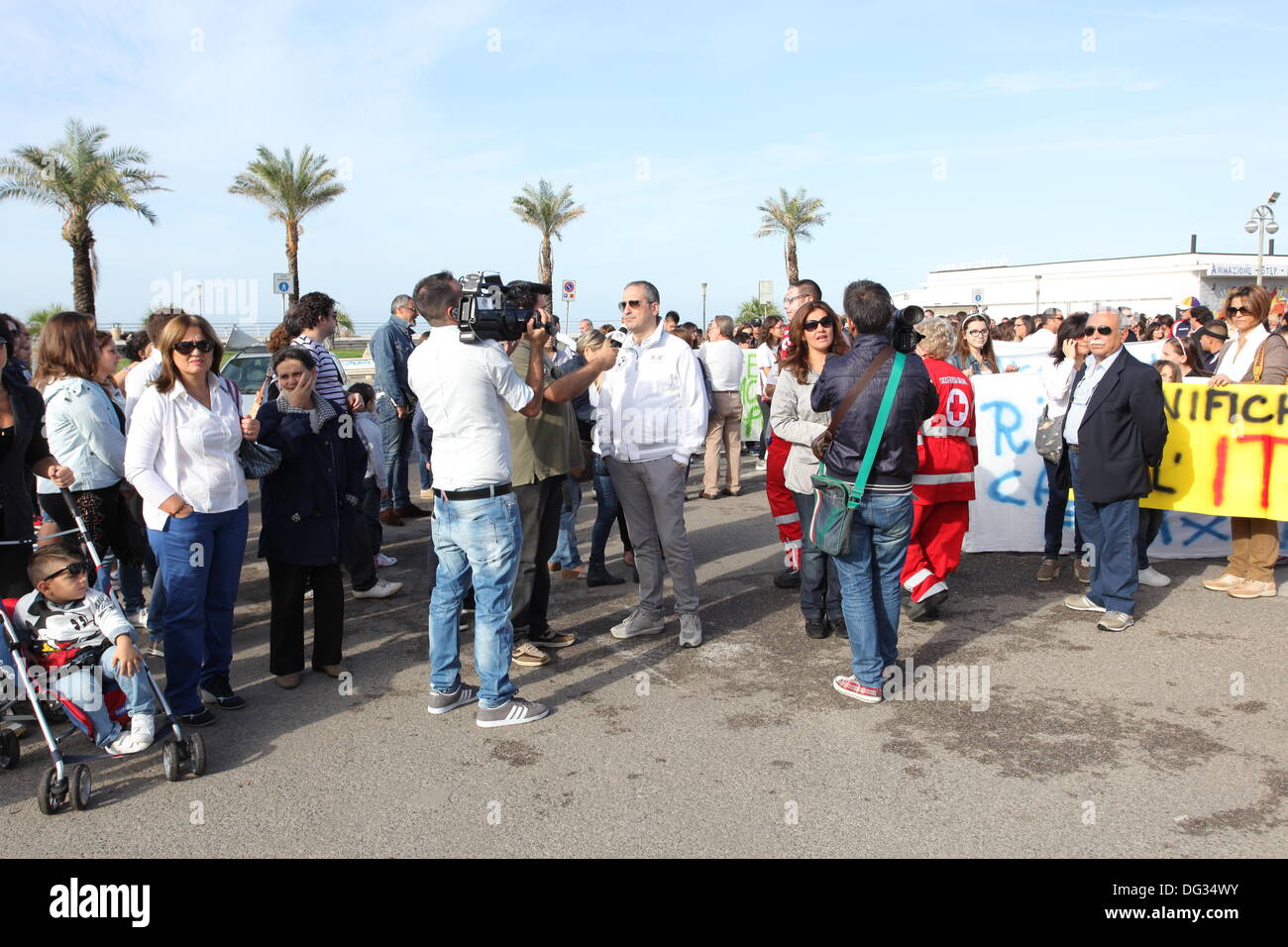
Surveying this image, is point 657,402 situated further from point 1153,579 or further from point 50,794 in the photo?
point 1153,579

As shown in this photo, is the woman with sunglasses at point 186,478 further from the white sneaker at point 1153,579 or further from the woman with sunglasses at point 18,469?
the white sneaker at point 1153,579

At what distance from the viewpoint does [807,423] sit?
5.68 meters

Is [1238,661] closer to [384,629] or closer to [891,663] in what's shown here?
[891,663]

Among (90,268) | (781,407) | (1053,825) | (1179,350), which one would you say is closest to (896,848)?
(1053,825)

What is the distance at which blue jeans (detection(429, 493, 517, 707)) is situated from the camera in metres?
4.53

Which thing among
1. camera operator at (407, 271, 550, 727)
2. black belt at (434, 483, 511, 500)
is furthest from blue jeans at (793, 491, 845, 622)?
black belt at (434, 483, 511, 500)

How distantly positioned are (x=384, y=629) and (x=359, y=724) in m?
1.63

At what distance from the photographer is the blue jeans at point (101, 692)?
13.8 feet

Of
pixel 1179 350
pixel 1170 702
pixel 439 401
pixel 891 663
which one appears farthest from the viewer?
pixel 1179 350

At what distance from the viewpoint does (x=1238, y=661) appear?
5.35 m

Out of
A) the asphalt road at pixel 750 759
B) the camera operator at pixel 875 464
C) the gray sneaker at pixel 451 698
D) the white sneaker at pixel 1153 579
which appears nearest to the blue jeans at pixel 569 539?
the asphalt road at pixel 750 759

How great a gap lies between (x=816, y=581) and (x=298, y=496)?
299cm

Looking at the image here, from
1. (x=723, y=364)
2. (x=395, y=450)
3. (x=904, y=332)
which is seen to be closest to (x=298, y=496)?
(x=904, y=332)

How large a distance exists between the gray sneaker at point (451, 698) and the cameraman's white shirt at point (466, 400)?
1067 mm
